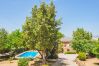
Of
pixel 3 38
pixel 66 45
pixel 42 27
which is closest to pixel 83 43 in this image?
pixel 3 38

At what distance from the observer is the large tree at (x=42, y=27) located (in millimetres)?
30458

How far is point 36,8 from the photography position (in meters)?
31.9

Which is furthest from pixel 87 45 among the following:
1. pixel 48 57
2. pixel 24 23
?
pixel 24 23

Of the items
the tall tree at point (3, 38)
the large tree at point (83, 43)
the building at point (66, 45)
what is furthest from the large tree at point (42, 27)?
the building at point (66, 45)

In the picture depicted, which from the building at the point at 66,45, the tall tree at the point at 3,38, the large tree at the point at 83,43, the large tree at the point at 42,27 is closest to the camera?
the large tree at the point at 42,27

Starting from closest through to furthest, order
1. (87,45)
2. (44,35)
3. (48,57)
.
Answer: (44,35) → (48,57) → (87,45)

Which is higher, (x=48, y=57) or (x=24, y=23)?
(x=24, y=23)

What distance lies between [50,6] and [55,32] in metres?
3.97

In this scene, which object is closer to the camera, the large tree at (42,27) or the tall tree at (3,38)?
the large tree at (42,27)

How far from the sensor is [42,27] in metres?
30.2

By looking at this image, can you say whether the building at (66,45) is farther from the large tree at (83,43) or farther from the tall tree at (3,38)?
the tall tree at (3,38)

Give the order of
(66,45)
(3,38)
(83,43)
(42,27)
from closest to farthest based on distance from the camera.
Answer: (42,27)
(3,38)
(83,43)
(66,45)

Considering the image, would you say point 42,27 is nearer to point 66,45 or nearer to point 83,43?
point 83,43

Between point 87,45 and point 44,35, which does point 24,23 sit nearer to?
point 44,35
